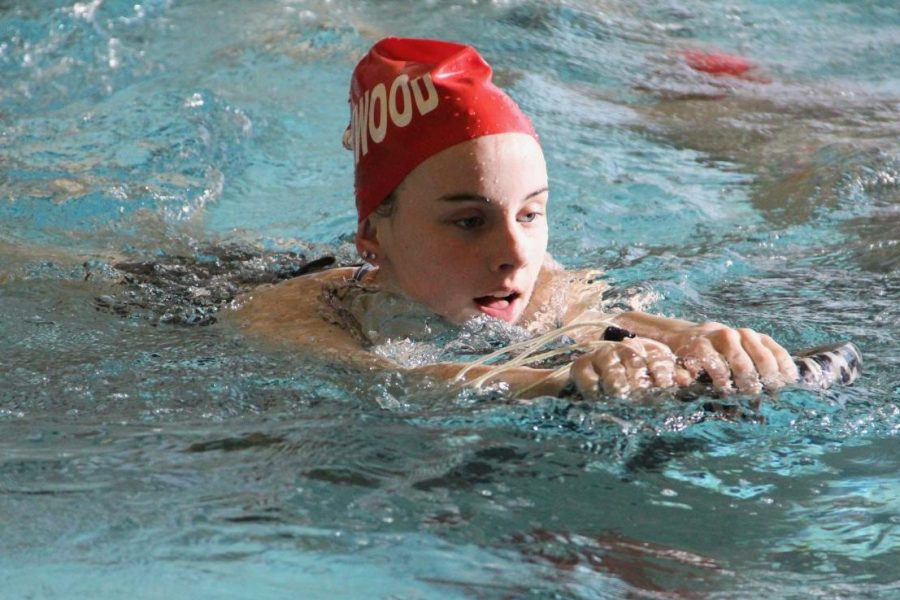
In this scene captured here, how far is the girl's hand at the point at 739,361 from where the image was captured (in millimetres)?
2842

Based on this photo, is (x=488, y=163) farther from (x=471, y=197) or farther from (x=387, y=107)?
(x=387, y=107)

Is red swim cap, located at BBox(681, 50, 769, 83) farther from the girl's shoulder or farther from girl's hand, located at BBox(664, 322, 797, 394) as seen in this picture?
girl's hand, located at BBox(664, 322, 797, 394)

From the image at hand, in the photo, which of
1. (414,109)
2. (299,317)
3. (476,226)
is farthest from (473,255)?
(299,317)

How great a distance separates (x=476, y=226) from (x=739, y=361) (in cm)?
94

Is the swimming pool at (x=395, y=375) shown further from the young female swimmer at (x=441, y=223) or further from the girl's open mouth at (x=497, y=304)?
the girl's open mouth at (x=497, y=304)

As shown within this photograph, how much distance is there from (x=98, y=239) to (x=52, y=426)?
7.92ft

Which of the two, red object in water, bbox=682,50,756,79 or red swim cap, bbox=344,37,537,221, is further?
red object in water, bbox=682,50,756,79

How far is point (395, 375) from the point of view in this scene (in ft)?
11.1

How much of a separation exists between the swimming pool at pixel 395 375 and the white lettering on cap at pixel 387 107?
701 mm

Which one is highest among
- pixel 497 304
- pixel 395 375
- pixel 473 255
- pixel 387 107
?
pixel 387 107

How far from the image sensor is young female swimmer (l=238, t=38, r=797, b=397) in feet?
11.4

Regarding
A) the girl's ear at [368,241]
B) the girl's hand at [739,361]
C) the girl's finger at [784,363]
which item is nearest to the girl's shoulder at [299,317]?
the girl's ear at [368,241]

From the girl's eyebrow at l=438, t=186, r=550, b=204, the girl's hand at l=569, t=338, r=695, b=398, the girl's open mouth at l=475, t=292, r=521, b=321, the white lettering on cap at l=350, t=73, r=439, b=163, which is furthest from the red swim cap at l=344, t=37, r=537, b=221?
the girl's hand at l=569, t=338, r=695, b=398

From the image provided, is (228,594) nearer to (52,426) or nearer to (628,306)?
(52,426)
